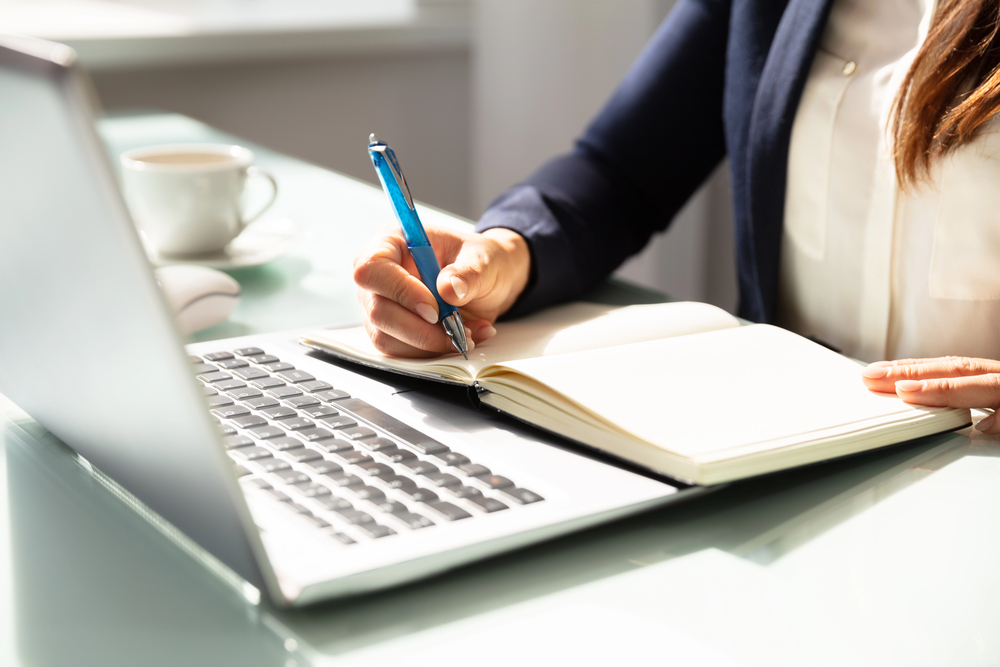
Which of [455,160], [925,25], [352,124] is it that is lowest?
[455,160]

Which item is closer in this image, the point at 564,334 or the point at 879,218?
the point at 564,334

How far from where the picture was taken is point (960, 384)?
49 centimetres

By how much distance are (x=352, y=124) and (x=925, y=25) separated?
1886mm

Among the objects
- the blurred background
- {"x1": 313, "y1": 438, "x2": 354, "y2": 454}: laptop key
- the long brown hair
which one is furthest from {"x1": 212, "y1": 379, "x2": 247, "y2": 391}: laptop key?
the blurred background

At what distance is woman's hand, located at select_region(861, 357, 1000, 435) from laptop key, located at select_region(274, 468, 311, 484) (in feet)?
0.99

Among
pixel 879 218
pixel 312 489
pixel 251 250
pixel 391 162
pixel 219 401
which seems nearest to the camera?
pixel 312 489

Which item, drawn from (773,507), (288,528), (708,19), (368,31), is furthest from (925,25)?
(368,31)

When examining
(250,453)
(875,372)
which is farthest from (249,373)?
(875,372)

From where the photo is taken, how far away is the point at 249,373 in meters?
0.54

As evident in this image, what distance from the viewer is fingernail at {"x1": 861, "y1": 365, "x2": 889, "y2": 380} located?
1.65ft

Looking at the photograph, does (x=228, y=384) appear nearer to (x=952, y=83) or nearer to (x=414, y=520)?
(x=414, y=520)

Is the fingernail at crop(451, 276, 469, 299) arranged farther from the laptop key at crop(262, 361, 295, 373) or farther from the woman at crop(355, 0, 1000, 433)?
the laptop key at crop(262, 361, 295, 373)

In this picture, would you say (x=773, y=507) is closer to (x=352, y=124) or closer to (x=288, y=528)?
(x=288, y=528)

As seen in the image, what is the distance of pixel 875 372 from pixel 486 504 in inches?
9.7
